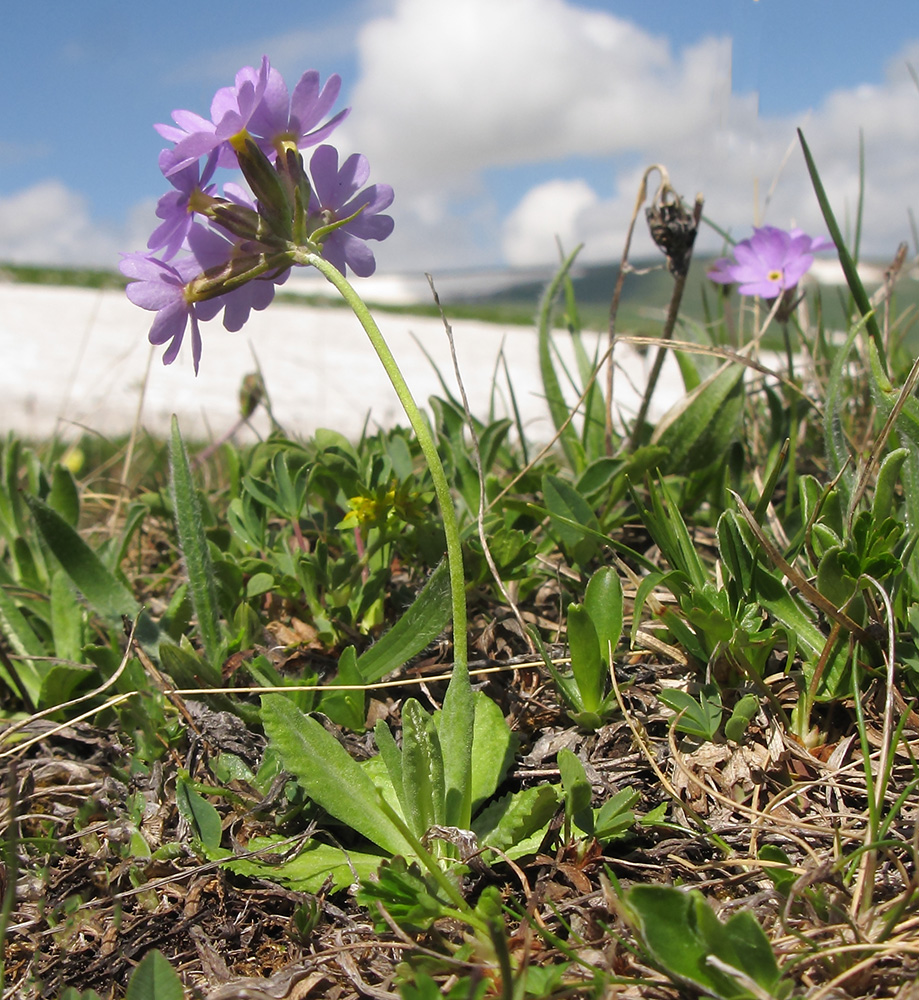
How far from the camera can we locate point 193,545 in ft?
5.47

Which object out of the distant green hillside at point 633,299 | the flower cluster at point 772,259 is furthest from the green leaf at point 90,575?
the flower cluster at point 772,259

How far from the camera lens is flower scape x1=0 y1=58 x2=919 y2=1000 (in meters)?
1.09

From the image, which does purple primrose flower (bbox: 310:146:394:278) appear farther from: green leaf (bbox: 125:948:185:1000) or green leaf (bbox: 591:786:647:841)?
green leaf (bbox: 125:948:185:1000)

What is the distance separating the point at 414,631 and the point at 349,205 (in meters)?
0.70

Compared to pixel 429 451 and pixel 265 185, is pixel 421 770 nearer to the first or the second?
pixel 429 451

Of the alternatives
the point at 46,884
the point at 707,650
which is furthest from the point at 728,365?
the point at 46,884

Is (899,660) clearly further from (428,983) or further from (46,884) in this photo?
(46,884)

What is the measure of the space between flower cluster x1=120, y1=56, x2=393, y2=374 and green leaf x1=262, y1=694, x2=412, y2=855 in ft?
1.74

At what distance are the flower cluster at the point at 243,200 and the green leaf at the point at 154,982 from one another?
763 millimetres

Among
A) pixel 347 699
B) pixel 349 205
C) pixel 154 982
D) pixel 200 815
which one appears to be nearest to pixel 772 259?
pixel 349 205

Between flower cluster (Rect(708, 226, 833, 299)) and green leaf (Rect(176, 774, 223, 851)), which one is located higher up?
flower cluster (Rect(708, 226, 833, 299))

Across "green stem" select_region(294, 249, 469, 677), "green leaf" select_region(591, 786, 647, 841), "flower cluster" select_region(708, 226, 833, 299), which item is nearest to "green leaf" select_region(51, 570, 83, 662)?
"green stem" select_region(294, 249, 469, 677)

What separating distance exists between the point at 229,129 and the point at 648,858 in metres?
1.16

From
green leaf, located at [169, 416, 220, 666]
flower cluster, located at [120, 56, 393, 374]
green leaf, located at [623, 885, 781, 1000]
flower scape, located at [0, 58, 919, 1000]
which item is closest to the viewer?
green leaf, located at [623, 885, 781, 1000]
